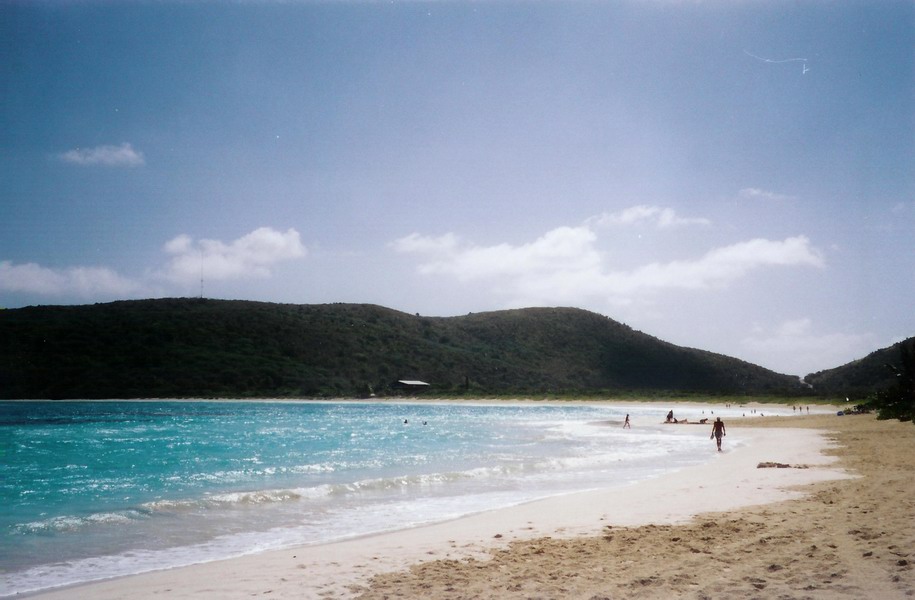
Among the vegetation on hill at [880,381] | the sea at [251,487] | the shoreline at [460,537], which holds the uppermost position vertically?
→ the vegetation on hill at [880,381]

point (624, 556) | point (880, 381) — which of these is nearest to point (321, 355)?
point (880, 381)

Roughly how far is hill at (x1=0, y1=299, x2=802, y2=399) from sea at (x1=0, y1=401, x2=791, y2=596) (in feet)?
219

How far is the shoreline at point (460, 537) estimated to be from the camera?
284 inches

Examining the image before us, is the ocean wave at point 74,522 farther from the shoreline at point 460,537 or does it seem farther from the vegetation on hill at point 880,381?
the vegetation on hill at point 880,381

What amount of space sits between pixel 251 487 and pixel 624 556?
1151 centimetres

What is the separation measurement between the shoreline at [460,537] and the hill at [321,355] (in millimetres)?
79304

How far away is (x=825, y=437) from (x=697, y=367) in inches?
4343

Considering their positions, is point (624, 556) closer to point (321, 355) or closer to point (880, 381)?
point (880, 381)

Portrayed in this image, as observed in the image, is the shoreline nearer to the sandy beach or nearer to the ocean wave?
the sandy beach

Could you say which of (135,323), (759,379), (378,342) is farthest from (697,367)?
(135,323)

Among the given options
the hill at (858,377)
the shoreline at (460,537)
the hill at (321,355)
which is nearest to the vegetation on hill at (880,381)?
the hill at (858,377)

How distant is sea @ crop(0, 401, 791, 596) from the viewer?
9.77 metres

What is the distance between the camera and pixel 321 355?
10900 centimetres

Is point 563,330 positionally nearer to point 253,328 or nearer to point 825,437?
point 253,328
